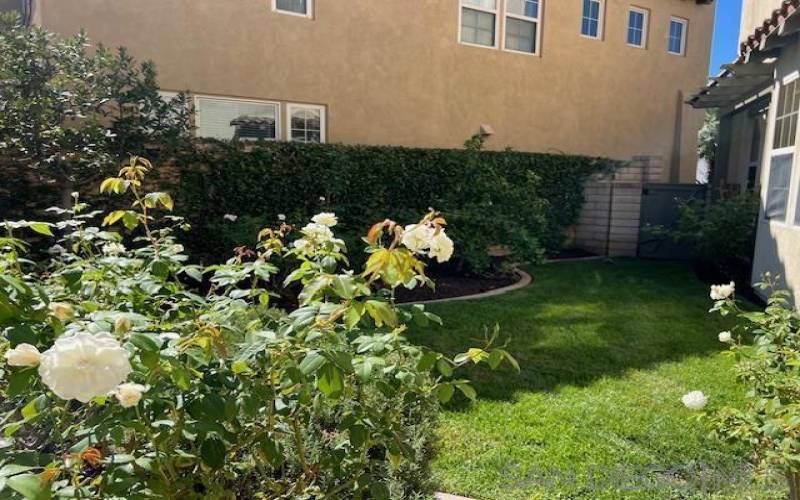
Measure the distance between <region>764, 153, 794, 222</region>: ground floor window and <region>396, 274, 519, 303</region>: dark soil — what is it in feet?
12.1

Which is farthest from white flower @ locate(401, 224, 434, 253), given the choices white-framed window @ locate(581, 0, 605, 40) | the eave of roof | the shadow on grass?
white-framed window @ locate(581, 0, 605, 40)

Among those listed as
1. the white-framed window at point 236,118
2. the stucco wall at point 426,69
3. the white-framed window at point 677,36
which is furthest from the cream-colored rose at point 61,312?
the white-framed window at point 677,36

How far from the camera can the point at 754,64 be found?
299 inches

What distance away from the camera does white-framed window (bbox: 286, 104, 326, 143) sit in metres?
9.74

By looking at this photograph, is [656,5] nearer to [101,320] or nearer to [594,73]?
[594,73]

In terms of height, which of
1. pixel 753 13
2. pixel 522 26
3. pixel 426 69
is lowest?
pixel 426 69

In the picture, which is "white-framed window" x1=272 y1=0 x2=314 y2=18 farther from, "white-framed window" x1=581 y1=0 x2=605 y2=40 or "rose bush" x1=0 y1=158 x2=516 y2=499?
"rose bush" x1=0 y1=158 x2=516 y2=499

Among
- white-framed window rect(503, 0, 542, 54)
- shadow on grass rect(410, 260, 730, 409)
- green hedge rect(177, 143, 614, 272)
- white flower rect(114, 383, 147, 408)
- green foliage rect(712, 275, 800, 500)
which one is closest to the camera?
white flower rect(114, 383, 147, 408)

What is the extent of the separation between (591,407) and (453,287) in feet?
13.1

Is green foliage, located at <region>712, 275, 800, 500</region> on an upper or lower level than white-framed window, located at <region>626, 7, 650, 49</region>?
lower

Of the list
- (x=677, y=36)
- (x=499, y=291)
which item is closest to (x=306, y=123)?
(x=499, y=291)

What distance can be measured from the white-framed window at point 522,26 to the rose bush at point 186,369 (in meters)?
11.1

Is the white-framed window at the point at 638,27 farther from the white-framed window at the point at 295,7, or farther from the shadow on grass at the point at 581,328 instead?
the white-framed window at the point at 295,7

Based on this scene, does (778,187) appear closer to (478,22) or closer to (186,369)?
(478,22)
